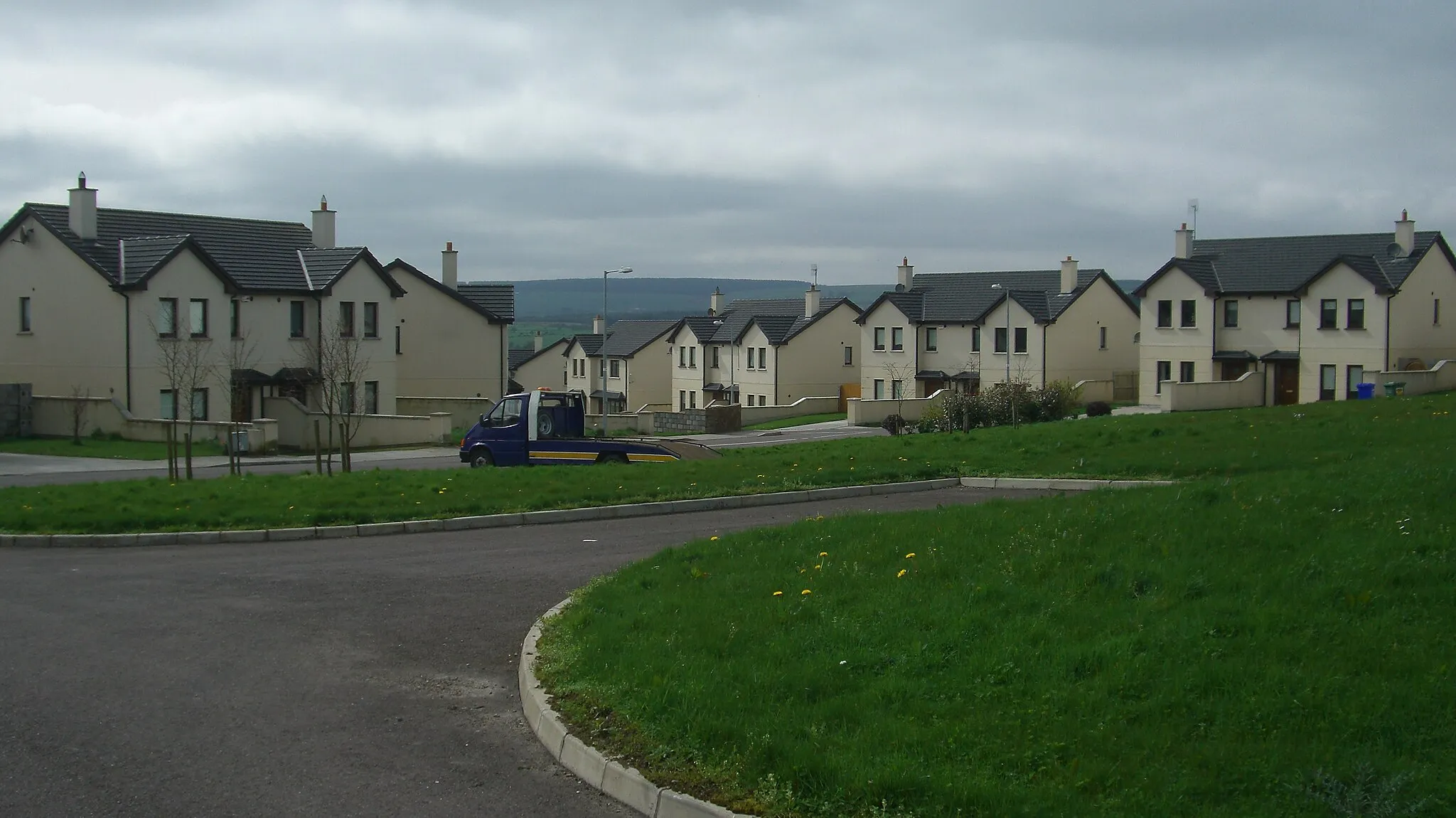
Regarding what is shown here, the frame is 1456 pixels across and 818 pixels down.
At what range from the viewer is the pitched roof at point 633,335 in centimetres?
9375

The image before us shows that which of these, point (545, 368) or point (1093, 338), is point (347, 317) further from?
point (545, 368)

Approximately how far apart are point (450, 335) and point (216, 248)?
1339 cm

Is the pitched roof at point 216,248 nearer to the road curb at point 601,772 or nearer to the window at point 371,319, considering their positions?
the window at point 371,319

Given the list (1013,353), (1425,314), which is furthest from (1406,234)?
(1013,353)

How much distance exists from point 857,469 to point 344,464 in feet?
35.9

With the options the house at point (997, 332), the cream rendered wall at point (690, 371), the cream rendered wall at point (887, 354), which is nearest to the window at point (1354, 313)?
the house at point (997, 332)

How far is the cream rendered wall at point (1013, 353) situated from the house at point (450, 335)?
25.2 meters

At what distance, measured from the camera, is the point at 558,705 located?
856 centimetres

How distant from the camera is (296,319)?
50719 mm

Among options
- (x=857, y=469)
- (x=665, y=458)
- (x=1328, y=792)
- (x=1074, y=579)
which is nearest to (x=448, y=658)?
(x=1074, y=579)

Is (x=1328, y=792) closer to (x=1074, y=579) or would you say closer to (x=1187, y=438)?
(x=1074, y=579)

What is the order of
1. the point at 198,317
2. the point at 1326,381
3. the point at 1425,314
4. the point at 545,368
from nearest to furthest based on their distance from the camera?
the point at 198,317 → the point at 1326,381 → the point at 1425,314 → the point at 545,368

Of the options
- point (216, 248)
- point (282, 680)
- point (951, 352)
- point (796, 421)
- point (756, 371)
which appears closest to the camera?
point (282, 680)

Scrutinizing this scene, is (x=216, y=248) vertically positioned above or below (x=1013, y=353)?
above
